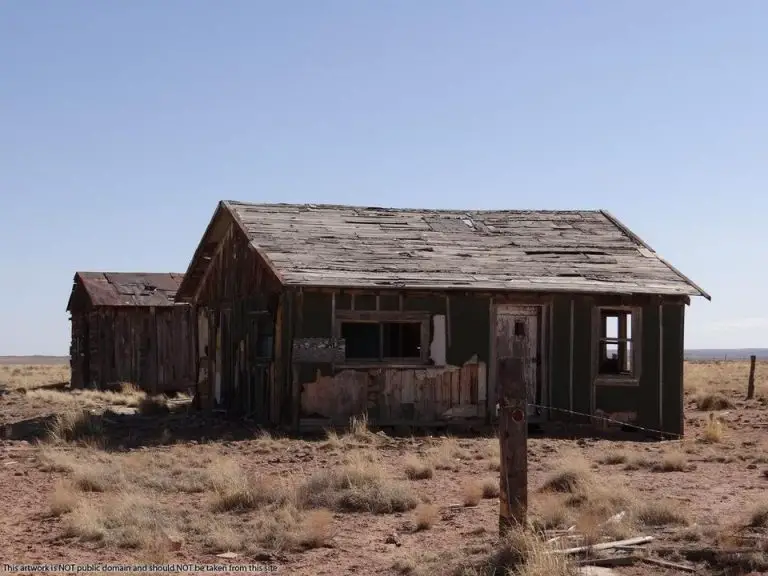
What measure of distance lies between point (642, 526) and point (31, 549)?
489cm

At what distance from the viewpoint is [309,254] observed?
57.2 feet

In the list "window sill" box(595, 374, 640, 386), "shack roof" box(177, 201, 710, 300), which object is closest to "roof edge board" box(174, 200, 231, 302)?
"shack roof" box(177, 201, 710, 300)

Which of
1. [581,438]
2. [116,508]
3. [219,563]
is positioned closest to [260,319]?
[581,438]

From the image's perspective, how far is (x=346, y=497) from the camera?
33.7 feet

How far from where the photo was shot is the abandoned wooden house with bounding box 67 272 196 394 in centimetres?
2881

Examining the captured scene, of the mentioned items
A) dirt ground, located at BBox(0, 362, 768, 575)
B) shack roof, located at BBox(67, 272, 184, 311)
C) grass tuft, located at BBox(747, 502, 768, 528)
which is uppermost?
shack roof, located at BBox(67, 272, 184, 311)

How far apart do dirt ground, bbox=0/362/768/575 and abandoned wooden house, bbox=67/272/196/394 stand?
38.3 ft

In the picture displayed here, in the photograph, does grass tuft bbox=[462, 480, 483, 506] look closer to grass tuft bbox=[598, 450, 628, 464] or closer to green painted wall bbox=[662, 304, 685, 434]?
grass tuft bbox=[598, 450, 628, 464]

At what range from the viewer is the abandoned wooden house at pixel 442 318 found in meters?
16.7

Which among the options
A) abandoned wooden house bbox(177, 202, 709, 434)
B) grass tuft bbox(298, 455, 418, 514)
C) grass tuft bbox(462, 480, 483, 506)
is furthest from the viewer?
abandoned wooden house bbox(177, 202, 709, 434)

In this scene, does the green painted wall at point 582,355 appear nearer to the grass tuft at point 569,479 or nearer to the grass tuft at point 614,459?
the grass tuft at point 614,459

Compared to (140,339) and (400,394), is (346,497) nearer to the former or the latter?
(400,394)

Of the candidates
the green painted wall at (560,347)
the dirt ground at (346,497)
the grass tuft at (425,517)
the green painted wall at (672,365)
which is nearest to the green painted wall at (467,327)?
the green painted wall at (560,347)

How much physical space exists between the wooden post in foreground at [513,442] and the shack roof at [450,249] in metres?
8.46
